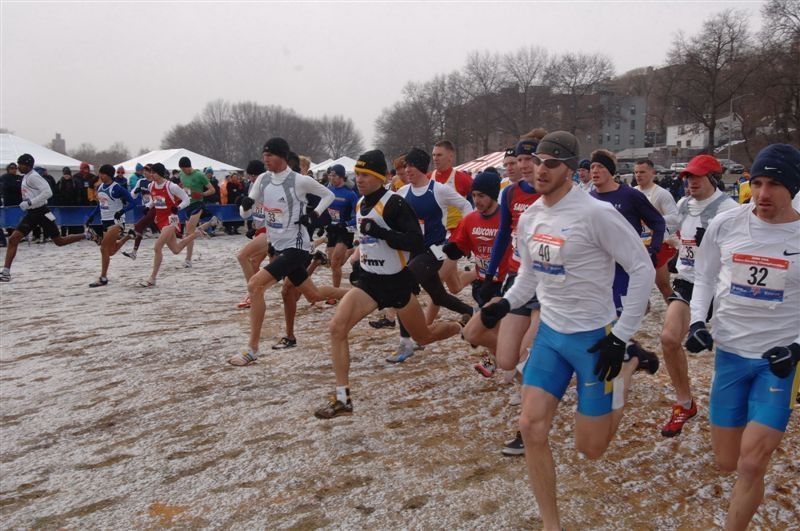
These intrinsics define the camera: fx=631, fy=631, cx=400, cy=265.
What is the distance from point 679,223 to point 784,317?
3.65 metres

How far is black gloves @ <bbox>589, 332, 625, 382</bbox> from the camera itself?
3.16 meters

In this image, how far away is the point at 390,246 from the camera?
528 centimetres

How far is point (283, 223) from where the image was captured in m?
6.87

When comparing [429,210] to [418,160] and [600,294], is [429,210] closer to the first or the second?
[418,160]

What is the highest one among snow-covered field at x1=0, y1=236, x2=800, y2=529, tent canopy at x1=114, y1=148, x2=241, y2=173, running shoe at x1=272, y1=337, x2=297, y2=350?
tent canopy at x1=114, y1=148, x2=241, y2=173

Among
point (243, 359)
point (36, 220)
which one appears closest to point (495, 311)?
point (243, 359)

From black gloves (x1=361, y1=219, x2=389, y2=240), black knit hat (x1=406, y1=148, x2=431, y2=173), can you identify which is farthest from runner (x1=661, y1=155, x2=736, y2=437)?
black knit hat (x1=406, y1=148, x2=431, y2=173)

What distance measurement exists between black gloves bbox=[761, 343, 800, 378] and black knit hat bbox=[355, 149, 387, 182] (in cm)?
335

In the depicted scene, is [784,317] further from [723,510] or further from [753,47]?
[753,47]

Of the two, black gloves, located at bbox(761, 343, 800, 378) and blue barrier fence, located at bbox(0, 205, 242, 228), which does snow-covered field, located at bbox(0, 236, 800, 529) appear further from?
blue barrier fence, located at bbox(0, 205, 242, 228)

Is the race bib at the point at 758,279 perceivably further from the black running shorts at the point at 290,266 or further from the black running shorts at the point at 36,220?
the black running shorts at the point at 36,220

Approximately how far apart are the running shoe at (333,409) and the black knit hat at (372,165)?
192 cm

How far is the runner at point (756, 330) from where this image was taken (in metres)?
2.98

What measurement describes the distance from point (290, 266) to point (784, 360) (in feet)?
15.6
